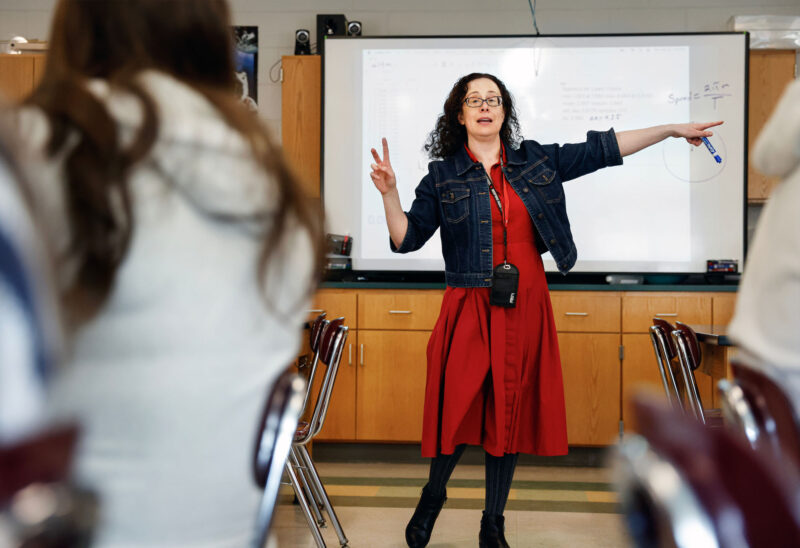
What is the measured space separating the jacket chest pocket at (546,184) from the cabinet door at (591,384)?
1.54 meters

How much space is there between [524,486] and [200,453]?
3056 mm

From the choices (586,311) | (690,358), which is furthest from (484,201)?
(586,311)

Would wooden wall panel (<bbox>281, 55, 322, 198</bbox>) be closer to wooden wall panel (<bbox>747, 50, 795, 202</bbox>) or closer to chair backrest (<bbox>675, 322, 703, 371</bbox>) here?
wooden wall panel (<bbox>747, 50, 795, 202</bbox>)

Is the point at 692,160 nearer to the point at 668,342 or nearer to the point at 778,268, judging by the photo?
the point at 668,342

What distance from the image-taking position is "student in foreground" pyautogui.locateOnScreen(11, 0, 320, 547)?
74 cm

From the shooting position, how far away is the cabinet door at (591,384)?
3975mm

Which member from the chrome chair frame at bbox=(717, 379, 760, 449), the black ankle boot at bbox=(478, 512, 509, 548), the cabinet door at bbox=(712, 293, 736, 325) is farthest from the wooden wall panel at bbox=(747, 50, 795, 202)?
the chrome chair frame at bbox=(717, 379, 760, 449)

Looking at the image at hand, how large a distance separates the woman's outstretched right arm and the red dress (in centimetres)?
29

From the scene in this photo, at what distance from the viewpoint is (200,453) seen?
2.66ft

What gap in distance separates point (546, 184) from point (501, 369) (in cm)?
66

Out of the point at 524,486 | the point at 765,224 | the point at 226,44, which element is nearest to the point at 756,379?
the point at 765,224

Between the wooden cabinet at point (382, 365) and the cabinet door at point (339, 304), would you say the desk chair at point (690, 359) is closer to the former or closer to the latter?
the wooden cabinet at point (382, 365)

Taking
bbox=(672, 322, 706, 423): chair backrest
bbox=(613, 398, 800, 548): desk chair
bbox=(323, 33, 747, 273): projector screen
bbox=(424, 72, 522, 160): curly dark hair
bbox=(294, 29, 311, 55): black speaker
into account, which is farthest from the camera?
bbox=(294, 29, 311, 55): black speaker

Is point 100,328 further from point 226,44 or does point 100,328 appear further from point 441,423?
point 441,423
